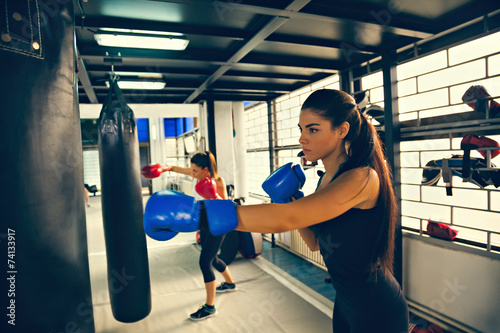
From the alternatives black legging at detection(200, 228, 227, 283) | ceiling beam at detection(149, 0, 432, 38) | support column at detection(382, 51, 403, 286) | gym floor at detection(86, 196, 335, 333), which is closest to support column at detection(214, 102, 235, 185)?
gym floor at detection(86, 196, 335, 333)

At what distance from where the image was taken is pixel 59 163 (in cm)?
99

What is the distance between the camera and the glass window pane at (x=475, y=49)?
2285 mm

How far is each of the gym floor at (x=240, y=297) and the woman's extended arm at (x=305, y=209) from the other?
216 centimetres

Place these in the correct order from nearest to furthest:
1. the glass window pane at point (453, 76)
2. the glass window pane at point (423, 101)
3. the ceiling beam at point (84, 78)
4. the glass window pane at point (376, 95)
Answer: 1. the glass window pane at point (453, 76)
2. the glass window pane at point (423, 101)
3. the ceiling beam at point (84, 78)
4. the glass window pane at point (376, 95)

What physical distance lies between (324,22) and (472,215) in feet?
6.64

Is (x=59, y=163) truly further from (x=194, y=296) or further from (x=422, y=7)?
(x=194, y=296)

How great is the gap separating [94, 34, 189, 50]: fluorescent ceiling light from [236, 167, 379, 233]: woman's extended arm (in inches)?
85.1

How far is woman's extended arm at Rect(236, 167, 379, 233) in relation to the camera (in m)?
0.80

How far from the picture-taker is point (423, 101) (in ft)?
9.28

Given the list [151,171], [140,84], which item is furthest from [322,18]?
[140,84]

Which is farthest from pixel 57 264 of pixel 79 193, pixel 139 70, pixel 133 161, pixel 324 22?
pixel 139 70

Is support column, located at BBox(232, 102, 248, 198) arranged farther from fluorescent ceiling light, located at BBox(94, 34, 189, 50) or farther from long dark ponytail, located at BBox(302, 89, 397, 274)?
long dark ponytail, located at BBox(302, 89, 397, 274)

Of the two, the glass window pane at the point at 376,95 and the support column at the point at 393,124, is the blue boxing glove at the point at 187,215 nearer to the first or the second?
the support column at the point at 393,124

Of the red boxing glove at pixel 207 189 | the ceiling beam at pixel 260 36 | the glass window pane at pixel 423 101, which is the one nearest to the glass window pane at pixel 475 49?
the glass window pane at pixel 423 101
